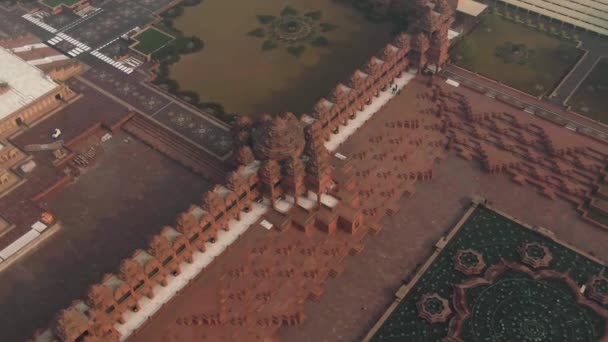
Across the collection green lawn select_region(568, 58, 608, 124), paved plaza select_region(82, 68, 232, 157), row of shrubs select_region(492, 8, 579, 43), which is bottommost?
paved plaza select_region(82, 68, 232, 157)

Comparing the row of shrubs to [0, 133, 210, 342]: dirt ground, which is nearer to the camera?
[0, 133, 210, 342]: dirt ground

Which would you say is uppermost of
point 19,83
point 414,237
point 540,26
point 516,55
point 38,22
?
point 540,26

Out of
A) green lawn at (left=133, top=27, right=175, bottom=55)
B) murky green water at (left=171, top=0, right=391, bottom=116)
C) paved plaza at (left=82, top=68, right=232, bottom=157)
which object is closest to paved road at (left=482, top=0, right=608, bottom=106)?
murky green water at (left=171, top=0, right=391, bottom=116)

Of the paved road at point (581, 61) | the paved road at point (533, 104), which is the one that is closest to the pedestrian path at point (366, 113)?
the paved road at point (533, 104)

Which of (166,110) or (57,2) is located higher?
(57,2)

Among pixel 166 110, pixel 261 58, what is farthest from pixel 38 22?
pixel 261 58

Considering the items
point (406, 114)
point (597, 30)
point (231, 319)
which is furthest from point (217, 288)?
point (597, 30)

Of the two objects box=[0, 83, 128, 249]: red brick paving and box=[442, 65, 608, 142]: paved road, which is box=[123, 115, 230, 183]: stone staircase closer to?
box=[0, 83, 128, 249]: red brick paving

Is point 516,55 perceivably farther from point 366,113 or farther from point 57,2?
point 57,2
